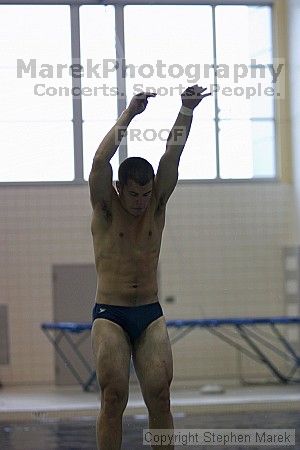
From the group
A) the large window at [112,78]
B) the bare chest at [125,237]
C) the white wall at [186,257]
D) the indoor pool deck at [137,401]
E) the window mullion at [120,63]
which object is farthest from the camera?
the white wall at [186,257]

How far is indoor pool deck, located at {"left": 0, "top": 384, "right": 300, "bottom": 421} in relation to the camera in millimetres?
7125

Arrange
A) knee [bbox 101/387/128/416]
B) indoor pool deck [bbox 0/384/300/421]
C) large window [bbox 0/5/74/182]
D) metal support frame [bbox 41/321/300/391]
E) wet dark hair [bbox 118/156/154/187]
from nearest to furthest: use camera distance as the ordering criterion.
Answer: knee [bbox 101/387/128/416]
wet dark hair [bbox 118/156/154/187]
indoor pool deck [bbox 0/384/300/421]
large window [bbox 0/5/74/182]
metal support frame [bbox 41/321/300/391]

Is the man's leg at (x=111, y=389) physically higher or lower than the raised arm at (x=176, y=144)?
lower

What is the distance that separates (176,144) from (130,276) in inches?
20.5

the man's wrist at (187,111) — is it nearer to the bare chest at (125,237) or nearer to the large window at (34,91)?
the bare chest at (125,237)

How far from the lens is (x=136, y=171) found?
3697mm

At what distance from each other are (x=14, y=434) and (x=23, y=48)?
3.89 metres

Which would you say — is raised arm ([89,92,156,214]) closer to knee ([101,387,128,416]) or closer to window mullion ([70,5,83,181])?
knee ([101,387,128,416])

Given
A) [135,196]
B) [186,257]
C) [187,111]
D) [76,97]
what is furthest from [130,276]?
[186,257]

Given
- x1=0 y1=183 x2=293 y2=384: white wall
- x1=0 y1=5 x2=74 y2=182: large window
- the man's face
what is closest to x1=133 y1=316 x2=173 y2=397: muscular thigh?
the man's face

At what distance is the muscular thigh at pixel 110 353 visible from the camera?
3576 millimetres

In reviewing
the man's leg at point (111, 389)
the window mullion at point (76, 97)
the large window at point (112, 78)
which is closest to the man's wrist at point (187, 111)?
the man's leg at point (111, 389)

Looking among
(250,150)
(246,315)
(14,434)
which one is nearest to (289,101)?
(250,150)

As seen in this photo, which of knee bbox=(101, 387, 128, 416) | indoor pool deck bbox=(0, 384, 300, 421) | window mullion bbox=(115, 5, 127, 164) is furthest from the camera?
window mullion bbox=(115, 5, 127, 164)
